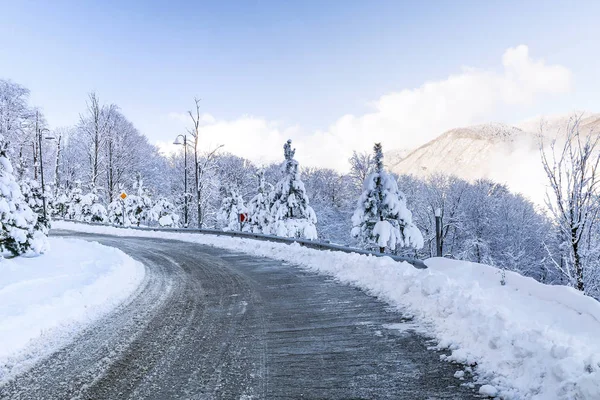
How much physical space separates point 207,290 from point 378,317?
164 inches

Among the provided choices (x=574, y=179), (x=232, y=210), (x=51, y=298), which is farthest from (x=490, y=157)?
(x=51, y=298)

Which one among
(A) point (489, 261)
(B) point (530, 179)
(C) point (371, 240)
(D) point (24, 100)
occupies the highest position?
(D) point (24, 100)

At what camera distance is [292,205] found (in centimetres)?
2866

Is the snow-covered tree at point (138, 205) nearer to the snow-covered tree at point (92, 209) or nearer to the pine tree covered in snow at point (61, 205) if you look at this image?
the snow-covered tree at point (92, 209)

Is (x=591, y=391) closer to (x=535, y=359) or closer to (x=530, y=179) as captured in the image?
(x=535, y=359)

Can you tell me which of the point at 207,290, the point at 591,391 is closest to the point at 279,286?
the point at 207,290

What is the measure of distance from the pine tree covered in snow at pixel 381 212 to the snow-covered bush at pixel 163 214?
74.9ft

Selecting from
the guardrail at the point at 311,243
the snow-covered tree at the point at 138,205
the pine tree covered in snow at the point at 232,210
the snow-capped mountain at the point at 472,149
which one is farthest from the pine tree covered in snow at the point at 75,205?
the snow-capped mountain at the point at 472,149

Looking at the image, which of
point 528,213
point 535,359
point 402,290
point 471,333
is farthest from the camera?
point 528,213

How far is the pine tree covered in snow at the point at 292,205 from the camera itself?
28.4 m

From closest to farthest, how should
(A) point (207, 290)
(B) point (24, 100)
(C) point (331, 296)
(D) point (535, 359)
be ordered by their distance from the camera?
(D) point (535, 359), (C) point (331, 296), (A) point (207, 290), (B) point (24, 100)

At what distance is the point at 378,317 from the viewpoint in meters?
5.93

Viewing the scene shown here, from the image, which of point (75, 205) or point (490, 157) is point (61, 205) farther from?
point (490, 157)

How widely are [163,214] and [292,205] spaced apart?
65.4 feet
